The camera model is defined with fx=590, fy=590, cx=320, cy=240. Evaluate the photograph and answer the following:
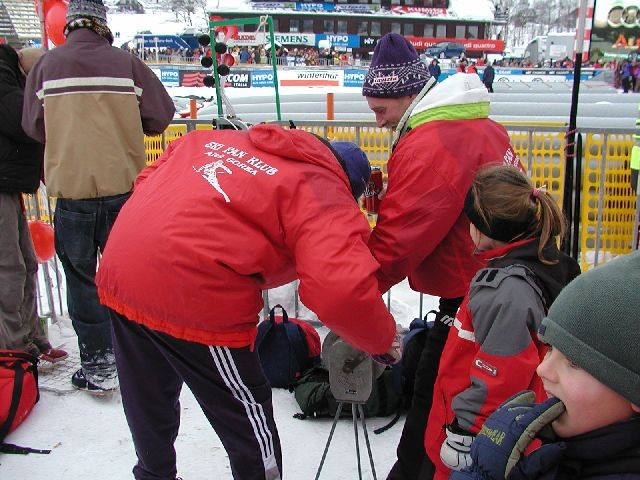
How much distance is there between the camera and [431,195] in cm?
222

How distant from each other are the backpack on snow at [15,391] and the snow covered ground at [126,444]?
0.07 meters

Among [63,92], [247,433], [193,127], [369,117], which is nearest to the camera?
[247,433]

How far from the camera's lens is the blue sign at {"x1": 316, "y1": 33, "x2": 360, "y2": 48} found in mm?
50062

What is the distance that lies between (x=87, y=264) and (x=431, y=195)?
2146 mm

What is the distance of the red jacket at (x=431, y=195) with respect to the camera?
2227 millimetres

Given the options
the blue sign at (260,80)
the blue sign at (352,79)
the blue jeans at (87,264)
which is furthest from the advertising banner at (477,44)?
the blue jeans at (87,264)

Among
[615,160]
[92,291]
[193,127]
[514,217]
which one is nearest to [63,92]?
[92,291]

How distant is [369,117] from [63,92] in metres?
11.3

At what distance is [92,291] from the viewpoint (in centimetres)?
344

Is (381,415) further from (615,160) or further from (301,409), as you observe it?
(615,160)

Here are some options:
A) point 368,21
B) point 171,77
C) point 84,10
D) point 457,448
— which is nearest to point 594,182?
point 457,448

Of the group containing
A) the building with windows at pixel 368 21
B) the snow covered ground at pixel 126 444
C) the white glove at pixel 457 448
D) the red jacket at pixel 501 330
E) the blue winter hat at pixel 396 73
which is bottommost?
the snow covered ground at pixel 126 444

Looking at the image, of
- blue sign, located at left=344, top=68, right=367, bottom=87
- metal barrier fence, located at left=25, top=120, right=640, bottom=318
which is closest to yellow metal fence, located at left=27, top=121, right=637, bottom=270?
metal barrier fence, located at left=25, top=120, right=640, bottom=318

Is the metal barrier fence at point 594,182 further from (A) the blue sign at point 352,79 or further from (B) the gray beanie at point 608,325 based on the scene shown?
(A) the blue sign at point 352,79
